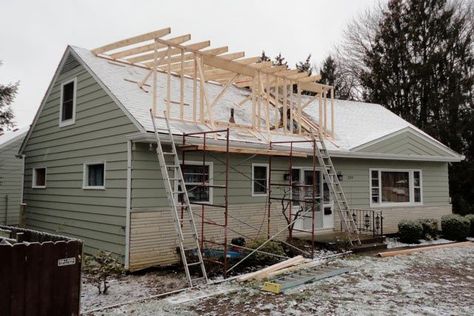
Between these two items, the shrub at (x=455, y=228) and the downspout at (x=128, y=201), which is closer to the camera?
the downspout at (x=128, y=201)

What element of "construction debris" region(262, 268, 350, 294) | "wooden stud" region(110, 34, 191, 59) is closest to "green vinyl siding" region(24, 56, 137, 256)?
"wooden stud" region(110, 34, 191, 59)

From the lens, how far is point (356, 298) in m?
6.48

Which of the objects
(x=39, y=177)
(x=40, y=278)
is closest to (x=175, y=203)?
(x=40, y=278)

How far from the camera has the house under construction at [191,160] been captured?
882cm

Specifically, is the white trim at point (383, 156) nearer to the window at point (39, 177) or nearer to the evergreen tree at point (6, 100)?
the window at point (39, 177)

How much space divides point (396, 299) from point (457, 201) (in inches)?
613

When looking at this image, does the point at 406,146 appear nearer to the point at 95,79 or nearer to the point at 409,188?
the point at 409,188

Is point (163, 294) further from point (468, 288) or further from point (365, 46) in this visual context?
point (365, 46)

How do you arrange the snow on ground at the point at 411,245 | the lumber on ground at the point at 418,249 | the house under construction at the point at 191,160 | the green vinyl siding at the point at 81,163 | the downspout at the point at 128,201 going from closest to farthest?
the downspout at the point at 128,201, the house under construction at the point at 191,160, the green vinyl siding at the point at 81,163, the lumber on ground at the point at 418,249, the snow on ground at the point at 411,245

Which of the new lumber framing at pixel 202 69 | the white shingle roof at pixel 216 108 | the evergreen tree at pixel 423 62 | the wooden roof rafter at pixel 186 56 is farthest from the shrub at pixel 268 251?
the evergreen tree at pixel 423 62

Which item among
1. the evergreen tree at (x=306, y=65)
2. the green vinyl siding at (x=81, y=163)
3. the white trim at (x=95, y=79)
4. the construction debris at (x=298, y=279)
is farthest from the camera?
the evergreen tree at (x=306, y=65)

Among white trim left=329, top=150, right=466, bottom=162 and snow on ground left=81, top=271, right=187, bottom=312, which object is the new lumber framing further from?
snow on ground left=81, top=271, right=187, bottom=312

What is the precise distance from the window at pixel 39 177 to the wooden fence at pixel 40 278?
8.71 meters

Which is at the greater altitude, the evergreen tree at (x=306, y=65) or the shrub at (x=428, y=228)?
the evergreen tree at (x=306, y=65)
